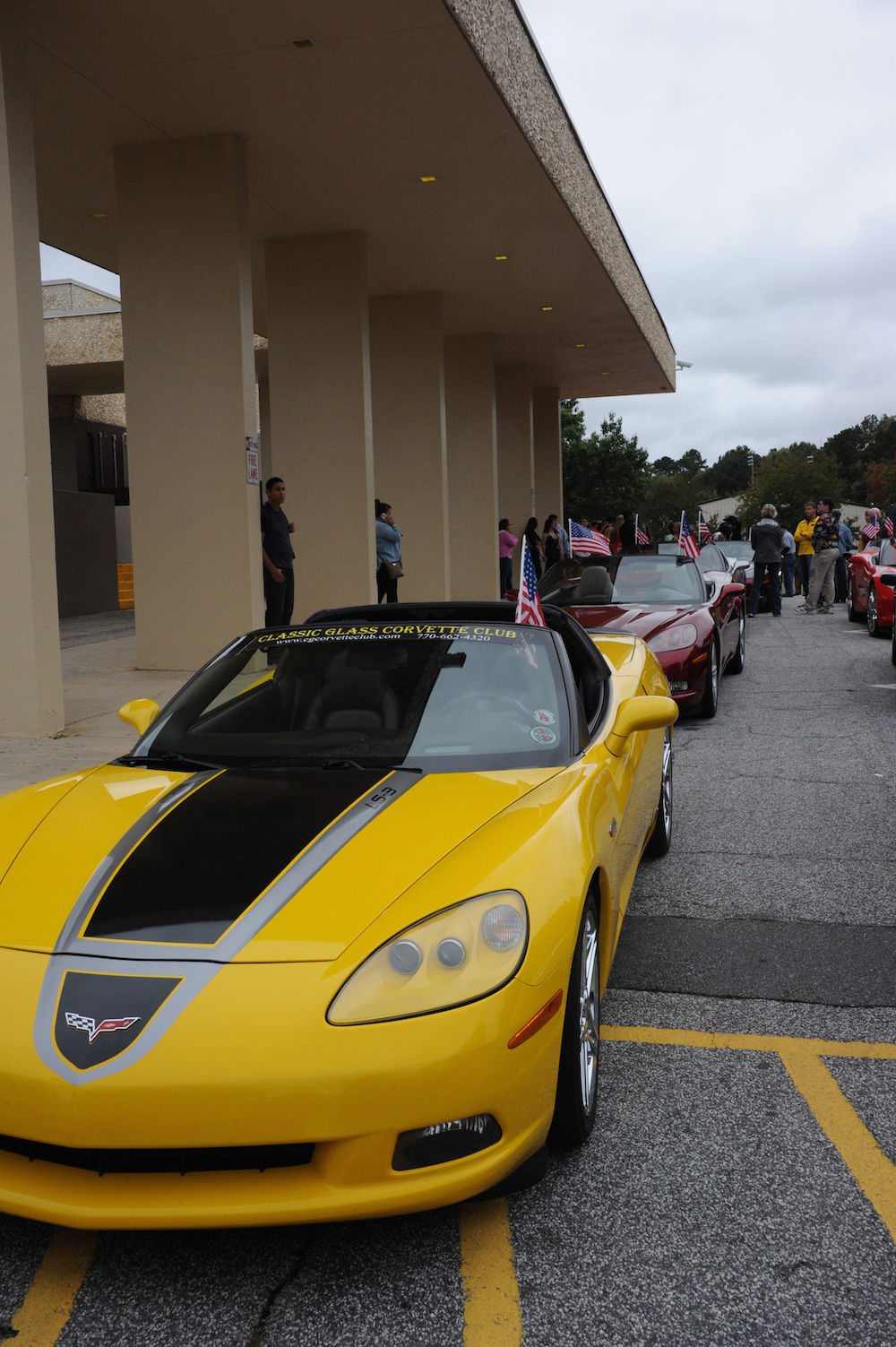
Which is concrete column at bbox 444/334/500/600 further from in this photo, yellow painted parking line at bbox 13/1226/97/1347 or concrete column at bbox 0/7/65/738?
yellow painted parking line at bbox 13/1226/97/1347

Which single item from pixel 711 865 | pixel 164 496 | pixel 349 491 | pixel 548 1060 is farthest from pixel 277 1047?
pixel 349 491

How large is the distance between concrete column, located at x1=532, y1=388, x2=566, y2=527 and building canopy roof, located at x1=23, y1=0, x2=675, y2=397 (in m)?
12.0

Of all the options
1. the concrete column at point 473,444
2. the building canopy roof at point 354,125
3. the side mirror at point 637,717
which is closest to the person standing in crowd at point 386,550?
the building canopy roof at point 354,125

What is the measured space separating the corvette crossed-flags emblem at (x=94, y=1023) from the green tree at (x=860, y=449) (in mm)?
130153

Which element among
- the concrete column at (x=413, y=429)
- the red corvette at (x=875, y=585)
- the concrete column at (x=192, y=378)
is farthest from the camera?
the concrete column at (x=413, y=429)

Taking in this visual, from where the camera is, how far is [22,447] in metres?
7.19

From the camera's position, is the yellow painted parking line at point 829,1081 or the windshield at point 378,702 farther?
the windshield at point 378,702

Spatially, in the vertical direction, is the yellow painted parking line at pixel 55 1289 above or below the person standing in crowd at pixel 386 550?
below

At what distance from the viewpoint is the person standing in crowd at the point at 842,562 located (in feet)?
70.5

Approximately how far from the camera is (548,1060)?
7.47 ft

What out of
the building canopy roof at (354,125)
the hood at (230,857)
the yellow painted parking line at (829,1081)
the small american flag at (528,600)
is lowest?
the yellow painted parking line at (829,1081)

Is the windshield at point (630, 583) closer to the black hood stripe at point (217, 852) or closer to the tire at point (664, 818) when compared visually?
the tire at point (664, 818)

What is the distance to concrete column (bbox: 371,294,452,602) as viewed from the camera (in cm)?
1684

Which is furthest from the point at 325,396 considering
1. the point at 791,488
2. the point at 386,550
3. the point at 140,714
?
the point at 791,488
